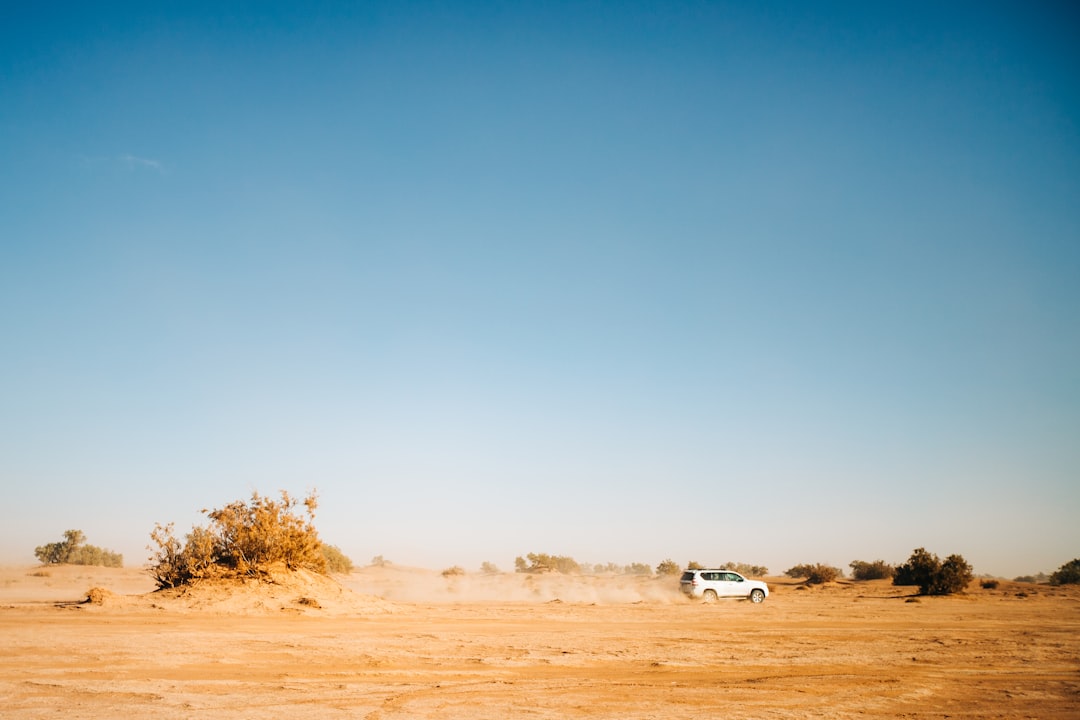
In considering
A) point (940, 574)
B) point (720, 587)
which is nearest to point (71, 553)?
point (720, 587)

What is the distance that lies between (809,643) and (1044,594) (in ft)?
104

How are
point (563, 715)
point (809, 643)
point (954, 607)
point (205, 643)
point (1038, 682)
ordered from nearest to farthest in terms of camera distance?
point (563, 715) → point (1038, 682) → point (205, 643) → point (809, 643) → point (954, 607)

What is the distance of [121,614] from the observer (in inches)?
709

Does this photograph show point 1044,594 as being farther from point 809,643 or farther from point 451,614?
point 451,614

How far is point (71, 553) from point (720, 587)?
48702mm

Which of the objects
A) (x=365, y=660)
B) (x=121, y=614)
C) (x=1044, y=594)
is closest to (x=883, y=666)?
(x=365, y=660)

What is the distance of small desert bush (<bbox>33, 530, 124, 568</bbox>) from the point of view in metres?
48.9

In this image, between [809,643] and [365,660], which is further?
[809,643]

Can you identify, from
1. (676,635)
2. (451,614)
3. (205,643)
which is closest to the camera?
(205,643)

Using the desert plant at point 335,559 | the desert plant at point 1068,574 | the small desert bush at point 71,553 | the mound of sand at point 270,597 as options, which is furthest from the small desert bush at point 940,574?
the small desert bush at point 71,553

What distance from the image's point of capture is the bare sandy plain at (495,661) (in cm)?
876

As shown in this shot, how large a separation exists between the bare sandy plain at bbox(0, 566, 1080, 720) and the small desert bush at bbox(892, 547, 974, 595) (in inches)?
423

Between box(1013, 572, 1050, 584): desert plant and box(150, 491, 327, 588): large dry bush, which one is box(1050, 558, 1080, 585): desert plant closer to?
Result: box(1013, 572, 1050, 584): desert plant

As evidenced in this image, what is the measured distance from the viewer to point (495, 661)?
12.3m
